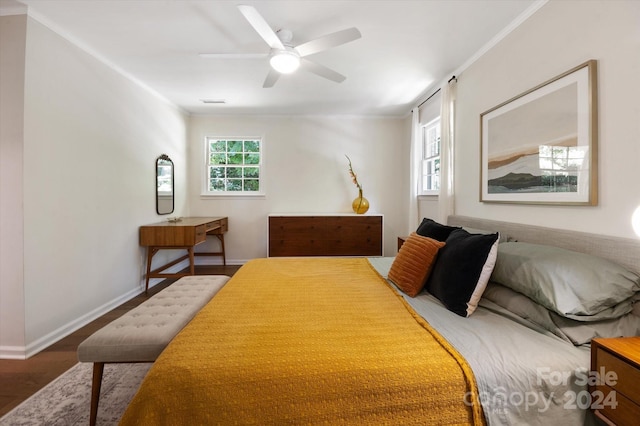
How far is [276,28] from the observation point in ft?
6.76

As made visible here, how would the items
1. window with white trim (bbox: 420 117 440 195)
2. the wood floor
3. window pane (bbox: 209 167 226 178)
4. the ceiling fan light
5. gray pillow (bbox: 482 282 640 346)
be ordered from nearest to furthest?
gray pillow (bbox: 482 282 640 346)
the wood floor
the ceiling fan light
window with white trim (bbox: 420 117 440 195)
window pane (bbox: 209 167 226 178)

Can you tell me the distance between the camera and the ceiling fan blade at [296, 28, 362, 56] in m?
1.76

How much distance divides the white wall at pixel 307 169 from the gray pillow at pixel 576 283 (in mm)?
3182

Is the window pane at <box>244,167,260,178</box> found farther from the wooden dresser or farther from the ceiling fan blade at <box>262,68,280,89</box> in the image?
the ceiling fan blade at <box>262,68,280,89</box>

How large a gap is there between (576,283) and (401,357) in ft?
2.84

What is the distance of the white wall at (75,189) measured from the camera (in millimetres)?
1916

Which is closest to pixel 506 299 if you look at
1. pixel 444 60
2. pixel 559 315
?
pixel 559 315

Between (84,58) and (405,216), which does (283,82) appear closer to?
(84,58)

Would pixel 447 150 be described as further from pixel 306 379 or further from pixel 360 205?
pixel 306 379

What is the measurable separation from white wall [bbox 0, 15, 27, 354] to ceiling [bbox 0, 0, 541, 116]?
0.44m

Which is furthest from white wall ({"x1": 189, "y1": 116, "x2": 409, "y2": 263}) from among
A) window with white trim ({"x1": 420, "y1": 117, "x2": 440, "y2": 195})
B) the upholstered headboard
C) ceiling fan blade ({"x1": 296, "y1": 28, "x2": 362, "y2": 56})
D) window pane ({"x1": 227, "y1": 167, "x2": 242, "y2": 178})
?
the upholstered headboard

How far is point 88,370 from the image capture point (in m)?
1.74

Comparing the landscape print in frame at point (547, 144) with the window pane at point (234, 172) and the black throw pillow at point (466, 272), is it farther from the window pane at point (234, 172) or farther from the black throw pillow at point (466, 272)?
the window pane at point (234, 172)

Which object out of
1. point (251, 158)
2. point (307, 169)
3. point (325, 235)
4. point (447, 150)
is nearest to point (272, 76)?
point (447, 150)
